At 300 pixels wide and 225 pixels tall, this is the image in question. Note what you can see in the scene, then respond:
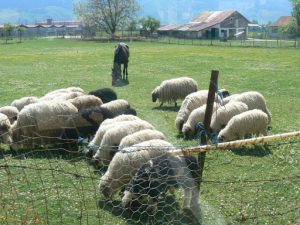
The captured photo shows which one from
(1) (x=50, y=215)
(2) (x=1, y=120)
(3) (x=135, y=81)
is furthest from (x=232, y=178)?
(3) (x=135, y=81)

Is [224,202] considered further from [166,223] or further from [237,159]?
[237,159]

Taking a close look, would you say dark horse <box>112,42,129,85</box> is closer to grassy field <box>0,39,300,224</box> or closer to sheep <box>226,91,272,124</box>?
grassy field <box>0,39,300,224</box>

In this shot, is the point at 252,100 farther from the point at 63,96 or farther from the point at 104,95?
the point at 63,96

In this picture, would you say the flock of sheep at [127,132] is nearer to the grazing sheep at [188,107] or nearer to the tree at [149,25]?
the grazing sheep at [188,107]

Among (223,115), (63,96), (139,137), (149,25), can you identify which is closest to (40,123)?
(63,96)

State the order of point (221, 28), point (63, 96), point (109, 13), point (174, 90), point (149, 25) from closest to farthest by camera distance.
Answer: point (63, 96) < point (174, 90) < point (109, 13) < point (221, 28) < point (149, 25)

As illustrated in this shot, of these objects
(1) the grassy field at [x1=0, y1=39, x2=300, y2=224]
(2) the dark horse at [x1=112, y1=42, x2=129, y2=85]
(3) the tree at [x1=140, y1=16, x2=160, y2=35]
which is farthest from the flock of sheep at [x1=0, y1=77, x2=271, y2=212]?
(3) the tree at [x1=140, y1=16, x2=160, y2=35]

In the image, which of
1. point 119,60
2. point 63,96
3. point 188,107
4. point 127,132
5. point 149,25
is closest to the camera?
point 127,132

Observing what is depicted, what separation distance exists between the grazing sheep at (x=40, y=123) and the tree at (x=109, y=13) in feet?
250

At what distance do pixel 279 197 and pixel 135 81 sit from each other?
16.8m

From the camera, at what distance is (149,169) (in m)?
6.91

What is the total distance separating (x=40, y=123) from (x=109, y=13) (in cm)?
7866

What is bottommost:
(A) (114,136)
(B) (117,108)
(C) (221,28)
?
(A) (114,136)

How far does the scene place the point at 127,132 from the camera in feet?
30.8
